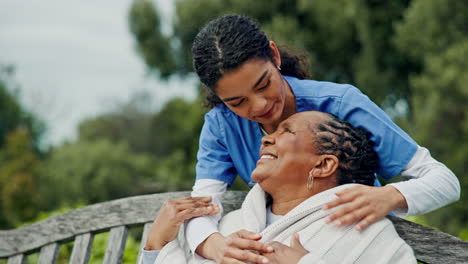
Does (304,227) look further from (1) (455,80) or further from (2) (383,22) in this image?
(2) (383,22)

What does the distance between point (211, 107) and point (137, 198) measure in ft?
1.97

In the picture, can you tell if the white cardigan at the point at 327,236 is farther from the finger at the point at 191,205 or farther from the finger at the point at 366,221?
the finger at the point at 191,205

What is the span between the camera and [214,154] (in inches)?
96.8

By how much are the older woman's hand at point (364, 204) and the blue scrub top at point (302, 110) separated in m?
0.21

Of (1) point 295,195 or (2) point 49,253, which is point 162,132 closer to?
(2) point 49,253

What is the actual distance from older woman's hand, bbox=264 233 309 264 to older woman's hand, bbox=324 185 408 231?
135 millimetres

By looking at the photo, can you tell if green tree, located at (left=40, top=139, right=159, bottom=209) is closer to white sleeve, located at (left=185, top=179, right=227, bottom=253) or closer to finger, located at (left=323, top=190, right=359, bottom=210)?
white sleeve, located at (left=185, top=179, right=227, bottom=253)

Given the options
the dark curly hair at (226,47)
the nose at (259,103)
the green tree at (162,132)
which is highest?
the dark curly hair at (226,47)

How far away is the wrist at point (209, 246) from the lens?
212 centimetres

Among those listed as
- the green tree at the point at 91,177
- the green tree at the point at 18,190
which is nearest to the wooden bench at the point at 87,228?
the green tree at the point at 18,190

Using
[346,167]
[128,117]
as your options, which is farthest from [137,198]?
[128,117]

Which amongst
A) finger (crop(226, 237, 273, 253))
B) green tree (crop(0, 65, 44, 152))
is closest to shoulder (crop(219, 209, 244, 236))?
finger (crop(226, 237, 273, 253))

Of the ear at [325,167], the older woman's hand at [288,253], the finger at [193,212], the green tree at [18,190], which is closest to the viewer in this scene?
the older woman's hand at [288,253]

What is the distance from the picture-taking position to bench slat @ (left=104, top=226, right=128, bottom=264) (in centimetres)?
266
